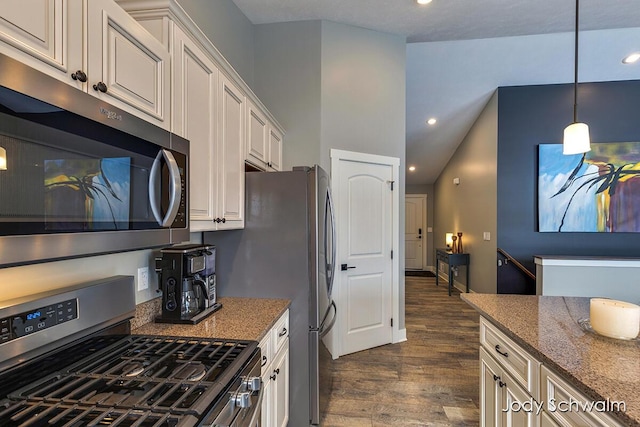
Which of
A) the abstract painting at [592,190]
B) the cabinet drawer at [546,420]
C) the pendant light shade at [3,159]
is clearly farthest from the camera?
the abstract painting at [592,190]

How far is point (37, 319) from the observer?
3.02 feet

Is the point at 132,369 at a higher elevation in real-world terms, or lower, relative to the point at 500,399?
higher

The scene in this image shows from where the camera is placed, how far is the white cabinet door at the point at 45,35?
0.65m

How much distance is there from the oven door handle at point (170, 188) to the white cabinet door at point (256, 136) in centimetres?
94

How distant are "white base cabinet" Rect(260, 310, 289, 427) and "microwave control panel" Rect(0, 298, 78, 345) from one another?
73cm

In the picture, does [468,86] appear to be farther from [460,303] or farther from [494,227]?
[460,303]

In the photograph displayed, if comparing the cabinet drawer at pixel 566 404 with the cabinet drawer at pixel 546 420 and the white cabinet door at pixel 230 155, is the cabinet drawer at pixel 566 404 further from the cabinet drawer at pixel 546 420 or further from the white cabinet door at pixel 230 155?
the white cabinet door at pixel 230 155

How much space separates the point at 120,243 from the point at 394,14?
323 cm

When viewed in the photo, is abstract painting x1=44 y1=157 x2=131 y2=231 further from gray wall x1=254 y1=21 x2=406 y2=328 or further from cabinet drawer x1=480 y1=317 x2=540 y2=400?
gray wall x1=254 y1=21 x2=406 y2=328

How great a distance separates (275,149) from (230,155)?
3.54 ft

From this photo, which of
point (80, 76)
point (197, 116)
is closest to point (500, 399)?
point (197, 116)

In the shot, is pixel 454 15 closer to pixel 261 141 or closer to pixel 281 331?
pixel 261 141

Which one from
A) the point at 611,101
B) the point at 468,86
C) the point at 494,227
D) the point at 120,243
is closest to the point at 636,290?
the point at 494,227

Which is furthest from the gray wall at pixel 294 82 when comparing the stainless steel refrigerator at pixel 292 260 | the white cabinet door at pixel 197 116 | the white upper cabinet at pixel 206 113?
the white cabinet door at pixel 197 116
